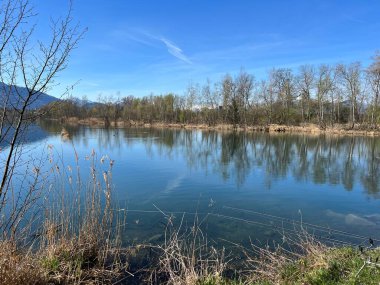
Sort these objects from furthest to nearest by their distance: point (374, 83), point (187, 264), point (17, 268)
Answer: point (374, 83) < point (187, 264) < point (17, 268)

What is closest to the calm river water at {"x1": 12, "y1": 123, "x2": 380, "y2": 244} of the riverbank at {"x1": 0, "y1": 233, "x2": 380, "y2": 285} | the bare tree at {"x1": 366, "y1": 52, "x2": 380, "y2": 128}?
the riverbank at {"x1": 0, "y1": 233, "x2": 380, "y2": 285}

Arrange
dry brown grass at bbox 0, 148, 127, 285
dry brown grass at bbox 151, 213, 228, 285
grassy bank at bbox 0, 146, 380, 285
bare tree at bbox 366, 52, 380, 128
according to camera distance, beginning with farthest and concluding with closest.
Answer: bare tree at bbox 366, 52, 380, 128
dry brown grass at bbox 151, 213, 228, 285
grassy bank at bbox 0, 146, 380, 285
dry brown grass at bbox 0, 148, 127, 285

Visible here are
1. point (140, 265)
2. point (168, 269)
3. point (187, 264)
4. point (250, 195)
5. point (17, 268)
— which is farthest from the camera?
point (250, 195)

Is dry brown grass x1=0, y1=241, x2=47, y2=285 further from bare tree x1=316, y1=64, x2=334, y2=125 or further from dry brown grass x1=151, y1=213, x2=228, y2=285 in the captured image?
bare tree x1=316, y1=64, x2=334, y2=125

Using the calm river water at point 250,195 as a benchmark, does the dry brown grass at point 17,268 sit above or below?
above

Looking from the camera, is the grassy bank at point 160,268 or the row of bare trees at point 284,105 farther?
the row of bare trees at point 284,105

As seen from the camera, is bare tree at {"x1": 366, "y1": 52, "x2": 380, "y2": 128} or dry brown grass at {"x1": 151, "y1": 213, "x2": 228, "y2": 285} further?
bare tree at {"x1": 366, "y1": 52, "x2": 380, "y2": 128}

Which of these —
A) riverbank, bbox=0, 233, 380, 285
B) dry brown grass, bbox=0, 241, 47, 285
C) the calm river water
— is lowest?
the calm river water

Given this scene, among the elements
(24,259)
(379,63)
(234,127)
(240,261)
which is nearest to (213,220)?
(240,261)

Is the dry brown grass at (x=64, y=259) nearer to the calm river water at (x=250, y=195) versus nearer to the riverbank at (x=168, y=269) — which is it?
the riverbank at (x=168, y=269)

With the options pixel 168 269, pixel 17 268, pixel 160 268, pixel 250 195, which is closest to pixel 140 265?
pixel 160 268

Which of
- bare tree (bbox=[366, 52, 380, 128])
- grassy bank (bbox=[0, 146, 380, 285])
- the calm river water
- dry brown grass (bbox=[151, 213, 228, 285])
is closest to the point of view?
grassy bank (bbox=[0, 146, 380, 285])

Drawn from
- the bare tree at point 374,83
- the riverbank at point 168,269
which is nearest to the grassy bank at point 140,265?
the riverbank at point 168,269

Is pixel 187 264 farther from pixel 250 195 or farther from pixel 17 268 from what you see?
pixel 250 195
